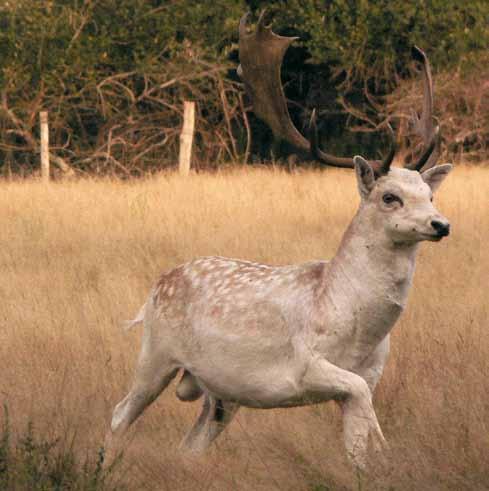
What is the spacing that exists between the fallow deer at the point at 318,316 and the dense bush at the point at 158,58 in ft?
49.0

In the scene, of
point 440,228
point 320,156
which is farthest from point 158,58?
point 440,228

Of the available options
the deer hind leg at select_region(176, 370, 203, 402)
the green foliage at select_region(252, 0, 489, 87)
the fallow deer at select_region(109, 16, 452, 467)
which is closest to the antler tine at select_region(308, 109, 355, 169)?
the fallow deer at select_region(109, 16, 452, 467)

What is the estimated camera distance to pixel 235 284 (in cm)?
483

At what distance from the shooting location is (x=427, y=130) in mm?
5285

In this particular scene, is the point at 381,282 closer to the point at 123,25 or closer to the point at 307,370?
the point at 307,370

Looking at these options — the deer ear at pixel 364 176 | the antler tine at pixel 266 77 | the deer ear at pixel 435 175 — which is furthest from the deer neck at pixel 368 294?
the antler tine at pixel 266 77

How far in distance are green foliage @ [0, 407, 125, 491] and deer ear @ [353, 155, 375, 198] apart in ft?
4.51

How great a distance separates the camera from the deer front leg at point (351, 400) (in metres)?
4.29

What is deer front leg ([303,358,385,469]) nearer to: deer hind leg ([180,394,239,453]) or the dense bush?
deer hind leg ([180,394,239,453])

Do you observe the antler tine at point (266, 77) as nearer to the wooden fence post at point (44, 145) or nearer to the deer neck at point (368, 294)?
the deer neck at point (368, 294)

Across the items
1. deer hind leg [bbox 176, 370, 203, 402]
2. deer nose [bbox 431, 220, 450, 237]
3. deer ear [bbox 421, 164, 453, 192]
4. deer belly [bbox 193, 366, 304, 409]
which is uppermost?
deer ear [bbox 421, 164, 453, 192]

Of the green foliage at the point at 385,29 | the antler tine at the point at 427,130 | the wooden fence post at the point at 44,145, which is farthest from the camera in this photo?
the green foliage at the point at 385,29

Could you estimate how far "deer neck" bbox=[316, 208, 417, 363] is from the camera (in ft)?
14.6

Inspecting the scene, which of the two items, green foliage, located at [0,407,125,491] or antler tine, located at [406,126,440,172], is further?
antler tine, located at [406,126,440,172]
